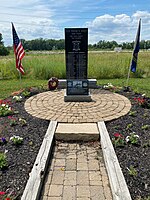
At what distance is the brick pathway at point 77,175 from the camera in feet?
8.29

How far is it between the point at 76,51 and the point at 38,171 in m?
3.66

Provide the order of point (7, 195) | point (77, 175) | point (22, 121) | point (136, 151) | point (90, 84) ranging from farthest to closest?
point (90, 84) < point (22, 121) < point (136, 151) < point (77, 175) < point (7, 195)

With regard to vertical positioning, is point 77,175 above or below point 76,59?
below

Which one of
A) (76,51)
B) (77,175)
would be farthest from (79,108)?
(77,175)

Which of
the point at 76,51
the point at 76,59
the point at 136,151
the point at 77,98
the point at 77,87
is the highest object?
the point at 76,51

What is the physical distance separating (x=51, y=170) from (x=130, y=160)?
3.78 feet

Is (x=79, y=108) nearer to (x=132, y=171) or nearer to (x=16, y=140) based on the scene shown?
(x=16, y=140)

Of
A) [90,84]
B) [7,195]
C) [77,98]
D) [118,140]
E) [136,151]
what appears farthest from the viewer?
[90,84]

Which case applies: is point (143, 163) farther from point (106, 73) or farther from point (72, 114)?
point (106, 73)

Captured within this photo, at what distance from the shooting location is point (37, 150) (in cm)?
335

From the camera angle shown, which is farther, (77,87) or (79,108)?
(77,87)

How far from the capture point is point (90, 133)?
3.83m

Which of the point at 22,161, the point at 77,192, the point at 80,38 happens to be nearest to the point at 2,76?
the point at 80,38

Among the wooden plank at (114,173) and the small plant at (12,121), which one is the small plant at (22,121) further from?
the wooden plank at (114,173)
